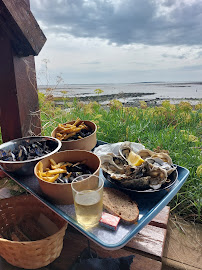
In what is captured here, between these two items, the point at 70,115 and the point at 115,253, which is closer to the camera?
the point at 115,253

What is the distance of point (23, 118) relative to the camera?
194 cm

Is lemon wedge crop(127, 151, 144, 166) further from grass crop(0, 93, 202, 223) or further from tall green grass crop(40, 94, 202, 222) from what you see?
tall green grass crop(40, 94, 202, 222)

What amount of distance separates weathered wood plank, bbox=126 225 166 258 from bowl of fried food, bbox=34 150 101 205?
2.13ft

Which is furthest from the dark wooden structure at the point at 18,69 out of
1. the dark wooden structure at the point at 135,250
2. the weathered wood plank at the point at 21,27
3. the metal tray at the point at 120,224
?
the dark wooden structure at the point at 135,250

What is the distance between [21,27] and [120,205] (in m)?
1.41

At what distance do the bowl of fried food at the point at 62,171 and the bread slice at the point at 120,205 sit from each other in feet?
0.54

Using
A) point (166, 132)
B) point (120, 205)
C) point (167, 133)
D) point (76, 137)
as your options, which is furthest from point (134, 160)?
point (166, 132)

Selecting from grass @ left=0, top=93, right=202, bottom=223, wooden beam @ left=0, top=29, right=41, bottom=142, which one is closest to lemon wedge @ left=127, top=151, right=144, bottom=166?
grass @ left=0, top=93, right=202, bottom=223

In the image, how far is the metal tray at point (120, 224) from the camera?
3.18 ft

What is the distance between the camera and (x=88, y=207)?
104 cm

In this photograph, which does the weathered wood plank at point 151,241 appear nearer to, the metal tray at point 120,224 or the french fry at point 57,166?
the metal tray at point 120,224

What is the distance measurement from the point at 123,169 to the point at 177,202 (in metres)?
1.04

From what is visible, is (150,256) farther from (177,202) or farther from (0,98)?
(0,98)

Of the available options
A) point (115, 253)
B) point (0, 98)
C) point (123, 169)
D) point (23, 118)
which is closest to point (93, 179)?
point (123, 169)
